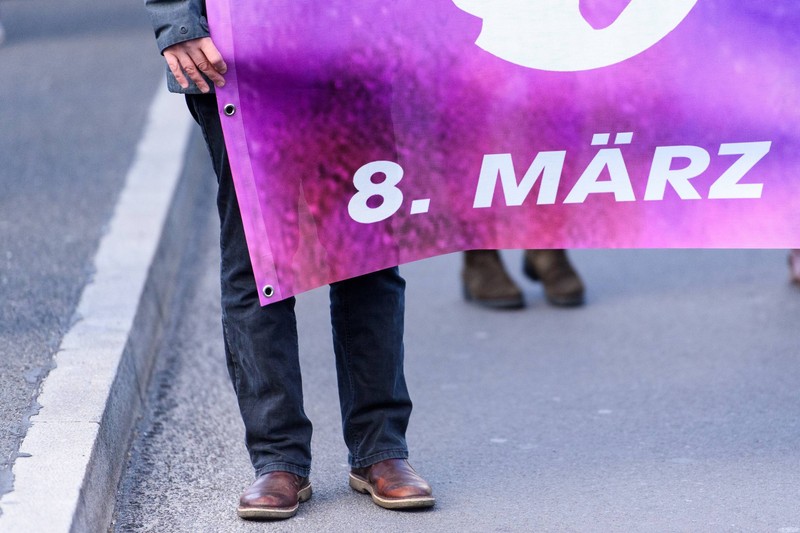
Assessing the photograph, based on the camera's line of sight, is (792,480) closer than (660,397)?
Yes

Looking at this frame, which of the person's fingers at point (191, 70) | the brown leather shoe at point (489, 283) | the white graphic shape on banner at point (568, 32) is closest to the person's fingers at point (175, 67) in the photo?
the person's fingers at point (191, 70)

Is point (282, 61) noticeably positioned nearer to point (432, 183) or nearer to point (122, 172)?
point (432, 183)

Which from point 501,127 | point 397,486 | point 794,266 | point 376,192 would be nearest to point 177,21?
point 376,192

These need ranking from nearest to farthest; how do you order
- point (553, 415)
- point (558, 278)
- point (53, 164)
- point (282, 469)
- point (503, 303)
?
point (282, 469)
point (553, 415)
point (503, 303)
point (558, 278)
point (53, 164)

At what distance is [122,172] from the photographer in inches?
243

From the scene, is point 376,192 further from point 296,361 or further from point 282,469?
point 282,469

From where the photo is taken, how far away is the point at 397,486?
3117 mm

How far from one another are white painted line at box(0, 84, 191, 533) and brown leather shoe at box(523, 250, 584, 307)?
1.62 m

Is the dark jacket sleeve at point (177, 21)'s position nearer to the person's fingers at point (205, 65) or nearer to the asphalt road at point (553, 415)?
the person's fingers at point (205, 65)

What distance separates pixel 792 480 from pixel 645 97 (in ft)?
3.63

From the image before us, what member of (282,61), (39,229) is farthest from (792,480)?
(39,229)

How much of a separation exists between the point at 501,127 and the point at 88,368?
4.73 feet

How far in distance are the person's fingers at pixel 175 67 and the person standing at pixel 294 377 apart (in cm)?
9

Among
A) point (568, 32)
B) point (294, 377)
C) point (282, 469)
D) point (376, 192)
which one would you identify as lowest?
point (282, 469)
